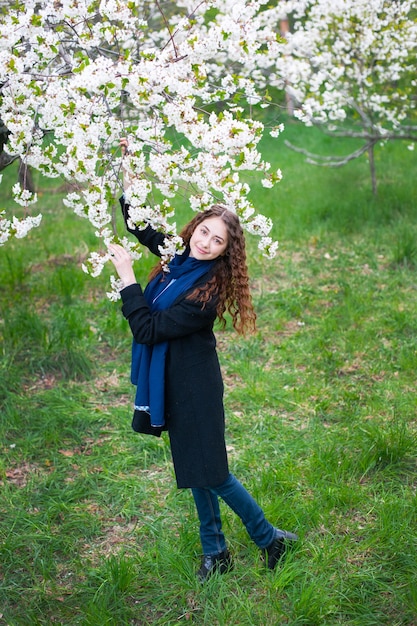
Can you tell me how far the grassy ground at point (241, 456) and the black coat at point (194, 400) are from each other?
53 cm

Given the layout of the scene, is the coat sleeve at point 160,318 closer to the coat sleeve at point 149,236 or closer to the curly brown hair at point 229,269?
the curly brown hair at point 229,269

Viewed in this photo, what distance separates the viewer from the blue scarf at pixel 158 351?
2576 millimetres

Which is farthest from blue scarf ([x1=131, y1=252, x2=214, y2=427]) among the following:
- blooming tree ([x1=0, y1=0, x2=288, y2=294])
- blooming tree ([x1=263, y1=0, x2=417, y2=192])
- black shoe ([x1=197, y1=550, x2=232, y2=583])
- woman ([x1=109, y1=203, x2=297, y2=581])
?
blooming tree ([x1=263, y1=0, x2=417, y2=192])

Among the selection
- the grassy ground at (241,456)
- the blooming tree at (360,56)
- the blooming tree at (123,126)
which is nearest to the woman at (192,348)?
the blooming tree at (123,126)

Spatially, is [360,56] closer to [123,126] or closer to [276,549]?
[123,126]

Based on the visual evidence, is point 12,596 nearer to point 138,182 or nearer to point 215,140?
point 138,182

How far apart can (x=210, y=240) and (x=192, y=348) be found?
430 mm

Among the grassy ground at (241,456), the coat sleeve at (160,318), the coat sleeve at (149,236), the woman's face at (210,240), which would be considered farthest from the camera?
the coat sleeve at (149,236)

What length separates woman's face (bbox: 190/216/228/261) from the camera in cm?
265

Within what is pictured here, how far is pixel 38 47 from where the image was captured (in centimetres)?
278

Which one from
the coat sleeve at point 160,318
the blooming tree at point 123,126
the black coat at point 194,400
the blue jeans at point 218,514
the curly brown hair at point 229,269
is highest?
the blooming tree at point 123,126

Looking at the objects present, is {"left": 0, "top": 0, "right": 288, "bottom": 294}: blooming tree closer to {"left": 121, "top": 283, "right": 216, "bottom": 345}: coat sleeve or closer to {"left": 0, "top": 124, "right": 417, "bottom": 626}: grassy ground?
{"left": 121, "top": 283, "right": 216, "bottom": 345}: coat sleeve

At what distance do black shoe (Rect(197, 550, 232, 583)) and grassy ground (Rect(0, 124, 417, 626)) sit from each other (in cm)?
4

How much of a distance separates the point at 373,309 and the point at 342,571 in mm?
3037
